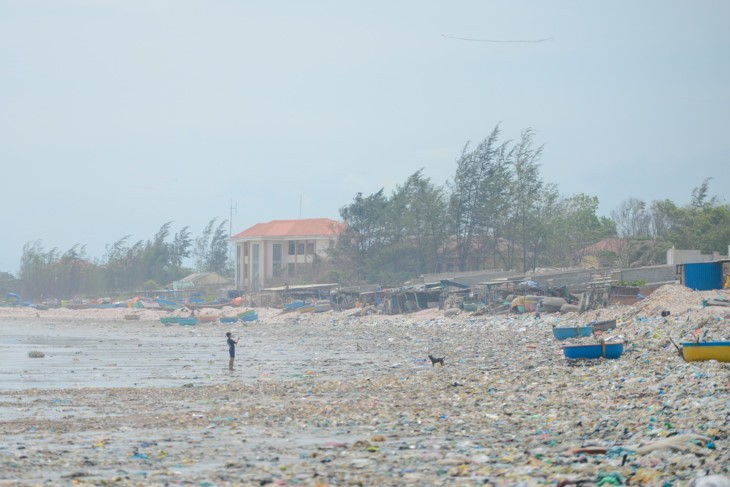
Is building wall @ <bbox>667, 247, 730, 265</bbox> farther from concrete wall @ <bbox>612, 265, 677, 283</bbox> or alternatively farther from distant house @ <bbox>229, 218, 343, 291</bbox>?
distant house @ <bbox>229, 218, 343, 291</bbox>

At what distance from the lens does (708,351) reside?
16.1 meters

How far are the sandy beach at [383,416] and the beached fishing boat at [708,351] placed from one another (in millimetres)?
191

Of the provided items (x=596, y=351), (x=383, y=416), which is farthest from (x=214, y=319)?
(x=383, y=416)

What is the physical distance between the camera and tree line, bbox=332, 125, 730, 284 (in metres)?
58.1

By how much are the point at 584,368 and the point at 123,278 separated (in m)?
84.2

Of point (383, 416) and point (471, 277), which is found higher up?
point (471, 277)

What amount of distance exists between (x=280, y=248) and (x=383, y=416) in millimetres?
62316

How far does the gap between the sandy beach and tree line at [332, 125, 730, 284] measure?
30.8 m

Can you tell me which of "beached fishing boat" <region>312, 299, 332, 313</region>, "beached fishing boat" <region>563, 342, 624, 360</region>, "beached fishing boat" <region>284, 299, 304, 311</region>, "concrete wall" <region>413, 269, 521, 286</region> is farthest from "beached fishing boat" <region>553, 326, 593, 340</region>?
"beached fishing boat" <region>284, 299, 304, 311</region>

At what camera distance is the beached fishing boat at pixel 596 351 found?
62.8 ft

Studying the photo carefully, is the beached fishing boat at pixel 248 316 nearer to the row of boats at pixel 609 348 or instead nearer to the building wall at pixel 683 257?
the building wall at pixel 683 257

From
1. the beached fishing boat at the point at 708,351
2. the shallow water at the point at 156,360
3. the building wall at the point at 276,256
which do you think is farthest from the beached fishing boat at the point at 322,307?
the beached fishing boat at the point at 708,351

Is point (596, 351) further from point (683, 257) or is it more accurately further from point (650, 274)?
point (683, 257)

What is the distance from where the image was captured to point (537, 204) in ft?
199
